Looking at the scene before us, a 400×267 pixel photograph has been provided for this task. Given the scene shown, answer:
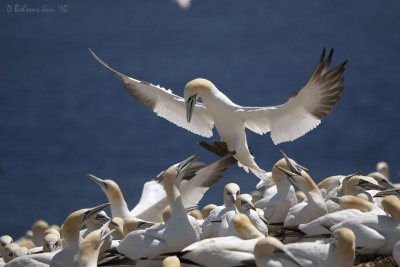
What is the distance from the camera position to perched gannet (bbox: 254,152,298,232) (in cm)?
999

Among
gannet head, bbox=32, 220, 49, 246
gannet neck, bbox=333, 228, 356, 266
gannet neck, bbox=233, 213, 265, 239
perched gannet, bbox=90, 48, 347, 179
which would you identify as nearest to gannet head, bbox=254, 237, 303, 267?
gannet neck, bbox=333, 228, 356, 266

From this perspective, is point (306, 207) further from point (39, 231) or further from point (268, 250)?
point (39, 231)

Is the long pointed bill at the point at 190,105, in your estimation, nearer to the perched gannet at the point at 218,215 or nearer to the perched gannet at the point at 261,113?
the perched gannet at the point at 261,113

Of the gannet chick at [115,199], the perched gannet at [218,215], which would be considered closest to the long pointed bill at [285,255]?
the perched gannet at [218,215]

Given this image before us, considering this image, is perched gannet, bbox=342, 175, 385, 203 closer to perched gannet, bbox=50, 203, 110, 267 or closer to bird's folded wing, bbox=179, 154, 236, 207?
bird's folded wing, bbox=179, 154, 236, 207

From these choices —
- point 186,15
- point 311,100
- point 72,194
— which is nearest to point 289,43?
point 186,15

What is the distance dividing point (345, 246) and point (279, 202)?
2489 millimetres

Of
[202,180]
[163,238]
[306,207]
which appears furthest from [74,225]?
[202,180]

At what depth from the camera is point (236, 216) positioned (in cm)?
836

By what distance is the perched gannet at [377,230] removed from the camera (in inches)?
328

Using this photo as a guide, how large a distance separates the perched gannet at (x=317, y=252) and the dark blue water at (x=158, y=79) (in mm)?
22975

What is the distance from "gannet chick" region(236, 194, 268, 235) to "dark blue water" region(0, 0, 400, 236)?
21.5 metres

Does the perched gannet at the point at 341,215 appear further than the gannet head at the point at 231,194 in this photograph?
No

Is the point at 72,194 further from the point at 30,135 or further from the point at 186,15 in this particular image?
the point at 186,15
